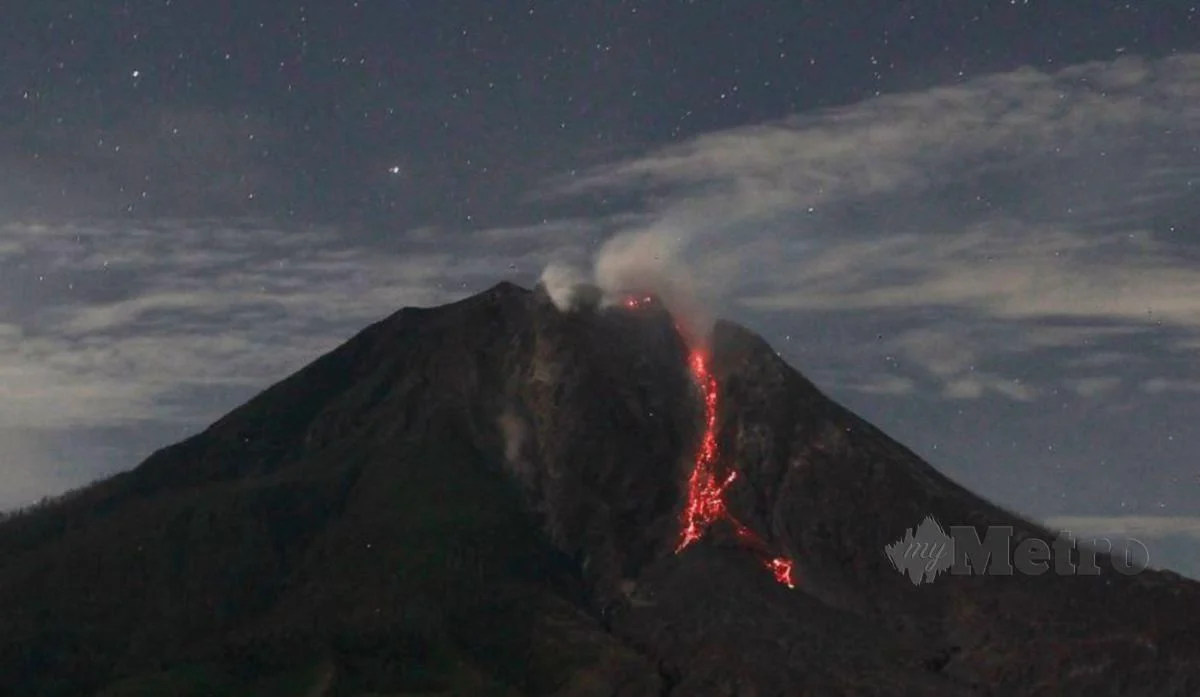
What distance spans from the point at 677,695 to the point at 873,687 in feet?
83.7

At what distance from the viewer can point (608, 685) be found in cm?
19588

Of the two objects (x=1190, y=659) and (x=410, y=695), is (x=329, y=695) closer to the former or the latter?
(x=410, y=695)

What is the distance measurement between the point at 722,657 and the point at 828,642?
50.6 feet

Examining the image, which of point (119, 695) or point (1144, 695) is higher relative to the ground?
point (119, 695)

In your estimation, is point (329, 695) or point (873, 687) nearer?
point (873, 687)

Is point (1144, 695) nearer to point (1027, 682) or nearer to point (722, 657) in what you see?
point (1027, 682)

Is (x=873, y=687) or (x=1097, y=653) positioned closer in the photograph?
(x=873, y=687)

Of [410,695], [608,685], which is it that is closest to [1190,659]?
[608,685]

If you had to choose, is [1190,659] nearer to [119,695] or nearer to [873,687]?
[873,687]

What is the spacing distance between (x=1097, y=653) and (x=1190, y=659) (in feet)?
39.7

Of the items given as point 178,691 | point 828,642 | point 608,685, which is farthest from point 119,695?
point 828,642

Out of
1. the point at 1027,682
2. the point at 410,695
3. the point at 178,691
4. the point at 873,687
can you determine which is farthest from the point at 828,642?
the point at 178,691

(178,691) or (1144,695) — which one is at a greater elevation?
(178,691)

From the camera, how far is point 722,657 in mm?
195875
